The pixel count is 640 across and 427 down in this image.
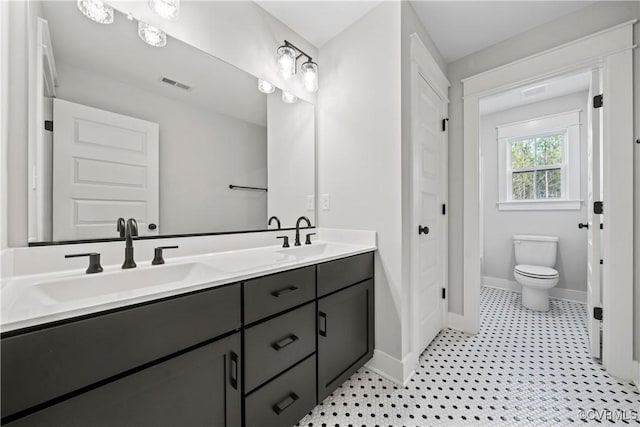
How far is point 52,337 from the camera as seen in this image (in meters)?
0.58

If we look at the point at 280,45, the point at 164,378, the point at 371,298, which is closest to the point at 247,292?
the point at 164,378

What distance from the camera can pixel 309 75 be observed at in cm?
188

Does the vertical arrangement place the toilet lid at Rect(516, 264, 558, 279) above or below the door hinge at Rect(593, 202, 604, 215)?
below

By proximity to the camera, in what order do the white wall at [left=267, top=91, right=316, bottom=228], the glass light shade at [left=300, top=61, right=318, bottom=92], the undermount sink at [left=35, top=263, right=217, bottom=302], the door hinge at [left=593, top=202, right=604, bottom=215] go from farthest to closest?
1. the glass light shade at [left=300, top=61, right=318, bottom=92]
2. the white wall at [left=267, top=91, right=316, bottom=228]
3. the door hinge at [left=593, top=202, right=604, bottom=215]
4. the undermount sink at [left=35, top=263, right=217, bottom=302]

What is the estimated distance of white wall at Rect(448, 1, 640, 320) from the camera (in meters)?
1.62

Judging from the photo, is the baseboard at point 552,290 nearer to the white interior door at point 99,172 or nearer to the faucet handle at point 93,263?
the white interior door at point 99,172

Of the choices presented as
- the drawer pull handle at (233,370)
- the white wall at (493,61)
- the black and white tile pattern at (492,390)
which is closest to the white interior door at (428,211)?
the white wall at (493,61)

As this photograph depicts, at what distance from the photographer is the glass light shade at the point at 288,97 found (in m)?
1.82

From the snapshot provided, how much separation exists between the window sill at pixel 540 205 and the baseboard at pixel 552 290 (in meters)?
0.92

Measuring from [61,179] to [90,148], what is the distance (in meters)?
0.16

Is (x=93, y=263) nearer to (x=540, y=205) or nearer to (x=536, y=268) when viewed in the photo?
(x=536, y=268)

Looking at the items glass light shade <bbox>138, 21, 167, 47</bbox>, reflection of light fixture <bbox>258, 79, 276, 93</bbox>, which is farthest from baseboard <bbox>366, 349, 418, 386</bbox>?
glass light shade <bbox>138, 21, 167, 47</bbox>

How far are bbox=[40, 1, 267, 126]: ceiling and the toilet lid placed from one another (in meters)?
2.94

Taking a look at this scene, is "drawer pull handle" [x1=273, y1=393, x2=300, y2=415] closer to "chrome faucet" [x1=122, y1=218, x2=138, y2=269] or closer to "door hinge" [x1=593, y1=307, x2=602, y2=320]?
"chrome faucet" [x1=122, y1=218, x2=138, y2=269]
